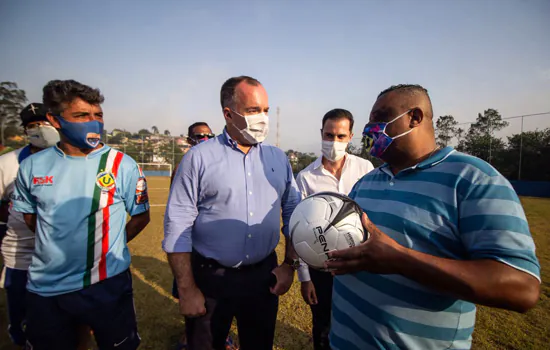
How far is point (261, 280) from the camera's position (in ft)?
7.61

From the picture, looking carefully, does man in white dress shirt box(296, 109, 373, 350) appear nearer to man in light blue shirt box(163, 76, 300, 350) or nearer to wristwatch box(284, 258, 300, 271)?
wristwatch box(284, 258, 300, 271)

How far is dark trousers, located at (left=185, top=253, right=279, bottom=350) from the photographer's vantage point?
2.21 metres

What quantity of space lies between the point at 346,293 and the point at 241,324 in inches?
44.5

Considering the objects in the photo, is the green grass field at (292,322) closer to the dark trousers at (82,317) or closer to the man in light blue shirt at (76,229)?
the dark trousers at (82,317)

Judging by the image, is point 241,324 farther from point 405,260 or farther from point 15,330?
point 15,330

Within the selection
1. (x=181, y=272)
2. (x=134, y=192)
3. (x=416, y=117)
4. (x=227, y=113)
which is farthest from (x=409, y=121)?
(x=134, y=192)

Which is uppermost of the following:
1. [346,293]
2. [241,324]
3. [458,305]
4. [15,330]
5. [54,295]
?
[458,305]

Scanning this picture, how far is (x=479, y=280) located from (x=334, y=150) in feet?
7.82

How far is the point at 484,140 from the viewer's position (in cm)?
2553

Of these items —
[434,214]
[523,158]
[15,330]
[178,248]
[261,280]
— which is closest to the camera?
[434,214]

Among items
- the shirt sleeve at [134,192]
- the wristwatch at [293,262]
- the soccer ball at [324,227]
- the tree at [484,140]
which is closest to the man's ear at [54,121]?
the shirt sleeve at [134,192]

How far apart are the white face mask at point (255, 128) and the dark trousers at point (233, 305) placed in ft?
3.83

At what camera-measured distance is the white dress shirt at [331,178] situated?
3.37 metres

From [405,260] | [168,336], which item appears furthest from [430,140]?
[168,336]
